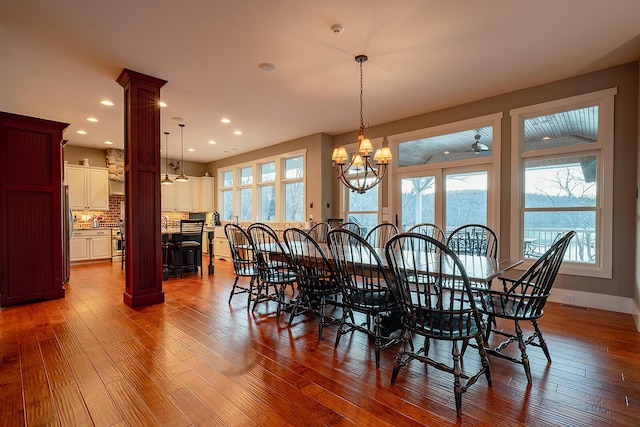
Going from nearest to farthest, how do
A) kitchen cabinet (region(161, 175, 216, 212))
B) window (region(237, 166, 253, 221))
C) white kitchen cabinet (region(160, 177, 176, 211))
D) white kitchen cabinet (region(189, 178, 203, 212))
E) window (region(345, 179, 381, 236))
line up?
window (region(345, 179, 381, 236))
window (region(237, 166, 253, 221))
white kitchen cabinet (region(160, 177, 176, 211))
kitchen cabinet (region(161, 175, 216, 212))
white kitchen cabinet (region(189, 178, 203, 212))

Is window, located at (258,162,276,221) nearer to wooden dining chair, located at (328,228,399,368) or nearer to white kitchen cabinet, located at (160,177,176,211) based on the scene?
white kitchen cabinet, located at (160,177,176,211)

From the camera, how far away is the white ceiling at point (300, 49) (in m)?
2.61

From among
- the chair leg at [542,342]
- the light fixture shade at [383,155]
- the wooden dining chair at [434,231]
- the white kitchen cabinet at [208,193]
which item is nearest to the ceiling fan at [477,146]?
the wooden dining chair at [434,231]

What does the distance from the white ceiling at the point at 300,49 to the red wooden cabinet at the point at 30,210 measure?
2.31ft

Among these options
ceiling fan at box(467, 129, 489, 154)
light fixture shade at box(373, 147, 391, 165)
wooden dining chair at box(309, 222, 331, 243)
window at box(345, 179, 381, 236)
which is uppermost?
ceiling fan at box(467, 129, 489, 154)

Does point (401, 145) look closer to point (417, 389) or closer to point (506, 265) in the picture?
point (506, 265)

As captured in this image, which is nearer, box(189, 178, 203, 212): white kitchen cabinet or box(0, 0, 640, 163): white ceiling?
box(0, 0, 640, 163): white ceiling

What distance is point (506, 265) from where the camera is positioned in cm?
253

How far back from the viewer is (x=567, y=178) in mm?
4004

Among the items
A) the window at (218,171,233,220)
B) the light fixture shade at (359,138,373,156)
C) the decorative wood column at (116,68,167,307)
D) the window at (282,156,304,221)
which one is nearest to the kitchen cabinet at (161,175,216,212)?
the window at (218,171,233,220)

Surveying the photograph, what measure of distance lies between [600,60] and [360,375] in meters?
4.21

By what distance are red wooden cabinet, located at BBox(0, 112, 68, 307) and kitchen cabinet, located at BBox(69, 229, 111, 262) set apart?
3515 millimetres

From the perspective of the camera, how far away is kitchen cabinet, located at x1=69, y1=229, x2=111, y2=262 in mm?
7117

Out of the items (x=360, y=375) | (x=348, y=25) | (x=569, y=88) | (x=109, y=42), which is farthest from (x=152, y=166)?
(x=569, y=88)
